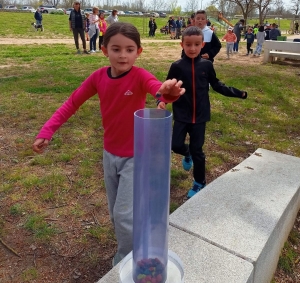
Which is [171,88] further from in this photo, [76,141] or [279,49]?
[279,49]

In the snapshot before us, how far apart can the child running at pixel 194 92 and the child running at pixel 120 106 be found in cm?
97

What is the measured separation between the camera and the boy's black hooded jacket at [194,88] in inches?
117

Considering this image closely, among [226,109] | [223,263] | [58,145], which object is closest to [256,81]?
[226,109]

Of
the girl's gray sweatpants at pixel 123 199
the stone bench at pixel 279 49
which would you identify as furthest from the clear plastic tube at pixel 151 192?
the stone bench at pixel 279 49

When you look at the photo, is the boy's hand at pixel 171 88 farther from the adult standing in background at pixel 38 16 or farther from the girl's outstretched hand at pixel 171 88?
the adult standing in background at pixel 38 16

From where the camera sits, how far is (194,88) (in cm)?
A: 297

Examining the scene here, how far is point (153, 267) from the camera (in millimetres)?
1475

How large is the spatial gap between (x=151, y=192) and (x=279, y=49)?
1184 cm

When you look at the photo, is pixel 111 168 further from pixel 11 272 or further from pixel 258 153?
pixel 258 153

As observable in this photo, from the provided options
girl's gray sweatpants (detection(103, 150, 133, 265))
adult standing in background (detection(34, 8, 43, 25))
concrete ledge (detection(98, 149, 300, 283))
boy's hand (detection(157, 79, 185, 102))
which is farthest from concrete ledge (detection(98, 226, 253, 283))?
adult standing in background (detection(34, 8, 43, 25))

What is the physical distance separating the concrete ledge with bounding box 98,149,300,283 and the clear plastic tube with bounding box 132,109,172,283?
332mm

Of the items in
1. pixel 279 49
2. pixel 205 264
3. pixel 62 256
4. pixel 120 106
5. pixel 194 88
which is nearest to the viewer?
pixel 205 264

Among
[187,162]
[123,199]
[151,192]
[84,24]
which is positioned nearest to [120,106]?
[123,199]

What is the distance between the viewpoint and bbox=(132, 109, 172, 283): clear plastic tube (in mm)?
1277
